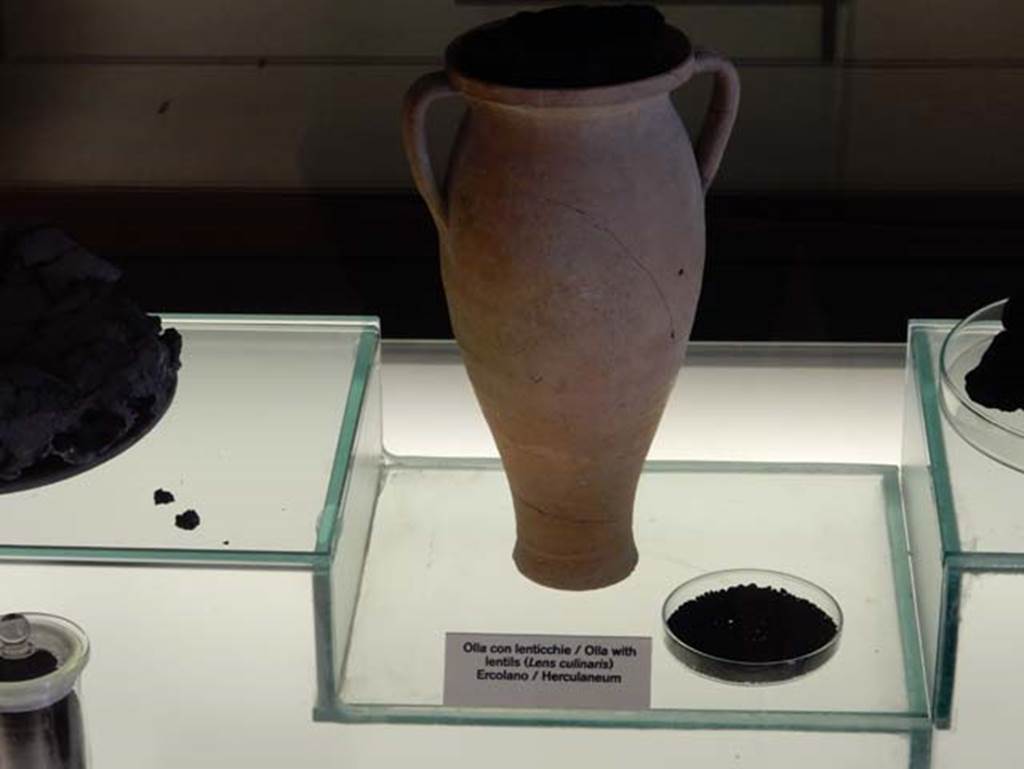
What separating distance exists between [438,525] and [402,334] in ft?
0.61

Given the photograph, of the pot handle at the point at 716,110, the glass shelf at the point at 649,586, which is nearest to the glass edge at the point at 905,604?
the glass shelf at the point at 649,586

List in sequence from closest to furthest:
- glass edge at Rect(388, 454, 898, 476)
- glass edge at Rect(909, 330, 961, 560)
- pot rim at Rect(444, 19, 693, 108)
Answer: pot rim at Rect(444, 19, 693, 108), glass edge at Rect(909, 330, 961, 560), glass edge at Rect(388, 454, 898, 476)

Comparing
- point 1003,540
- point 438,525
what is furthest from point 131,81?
point 1003,540

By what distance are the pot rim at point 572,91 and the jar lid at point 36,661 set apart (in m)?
0.35

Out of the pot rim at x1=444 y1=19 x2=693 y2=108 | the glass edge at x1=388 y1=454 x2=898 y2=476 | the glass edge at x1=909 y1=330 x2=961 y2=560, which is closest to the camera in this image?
the pot rim at x1=444 y1=19 x2=693 y2=108

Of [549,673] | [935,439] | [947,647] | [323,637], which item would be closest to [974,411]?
[935,439]

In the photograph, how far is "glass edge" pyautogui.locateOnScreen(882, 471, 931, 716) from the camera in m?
1.07

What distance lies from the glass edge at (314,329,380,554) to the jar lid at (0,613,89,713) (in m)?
0.14

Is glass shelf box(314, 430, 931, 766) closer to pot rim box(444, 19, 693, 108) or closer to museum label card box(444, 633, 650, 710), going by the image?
museum label card box(444, 633, 650, 710)

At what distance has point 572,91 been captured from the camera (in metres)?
0.94

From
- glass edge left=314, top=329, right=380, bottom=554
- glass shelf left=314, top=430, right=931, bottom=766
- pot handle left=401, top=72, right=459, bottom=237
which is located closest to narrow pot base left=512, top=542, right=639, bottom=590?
glass shelf left=314, top=430, right=931, bottom=766

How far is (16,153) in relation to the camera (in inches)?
51.8

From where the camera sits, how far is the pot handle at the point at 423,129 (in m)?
0.99

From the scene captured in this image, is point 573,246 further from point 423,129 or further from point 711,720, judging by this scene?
point 711,720
